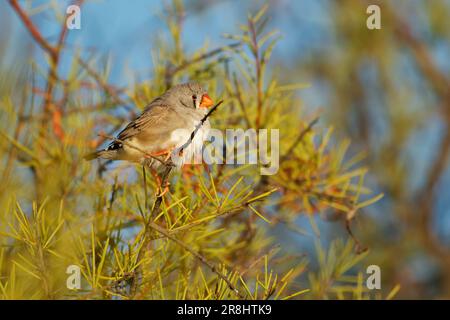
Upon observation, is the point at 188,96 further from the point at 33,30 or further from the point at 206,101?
the point at 33,30

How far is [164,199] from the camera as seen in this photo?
2.01m

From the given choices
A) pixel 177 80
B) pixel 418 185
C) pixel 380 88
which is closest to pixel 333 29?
pixel 380 88

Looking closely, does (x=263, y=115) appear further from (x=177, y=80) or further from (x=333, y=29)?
(x=333, y=29)

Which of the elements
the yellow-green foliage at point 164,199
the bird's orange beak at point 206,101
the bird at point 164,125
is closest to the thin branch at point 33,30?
the yellow-green foliage at point 164,199

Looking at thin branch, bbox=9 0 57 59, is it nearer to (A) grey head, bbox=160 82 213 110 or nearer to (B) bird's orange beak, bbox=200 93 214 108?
(A) grey head, bbox=160 82 213 110

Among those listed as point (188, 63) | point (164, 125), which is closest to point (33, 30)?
point (188, 63)

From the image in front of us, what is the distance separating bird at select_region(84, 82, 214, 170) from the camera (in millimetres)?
2594

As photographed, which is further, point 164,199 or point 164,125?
point 164,125

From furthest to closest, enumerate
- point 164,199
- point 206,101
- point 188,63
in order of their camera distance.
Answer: point 206,101 < point 188,63 < point 164,199

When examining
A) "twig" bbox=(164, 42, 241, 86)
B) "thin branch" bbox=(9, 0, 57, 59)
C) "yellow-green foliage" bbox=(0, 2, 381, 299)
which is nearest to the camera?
"yellow-green foliage" bbox=(0, 2, 381, 299)

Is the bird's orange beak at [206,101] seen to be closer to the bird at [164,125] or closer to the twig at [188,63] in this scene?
the bird at [164,125]

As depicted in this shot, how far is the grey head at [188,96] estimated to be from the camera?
2.64 metres

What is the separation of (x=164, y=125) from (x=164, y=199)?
845 millimetres

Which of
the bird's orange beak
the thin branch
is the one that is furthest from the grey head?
the thin branch
